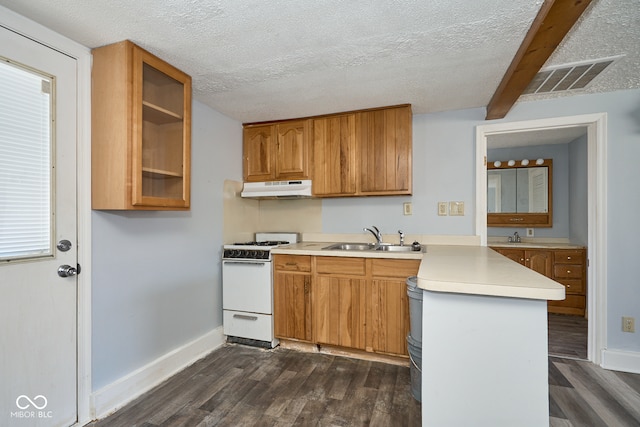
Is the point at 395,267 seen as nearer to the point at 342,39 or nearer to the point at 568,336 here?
the point at 342,39

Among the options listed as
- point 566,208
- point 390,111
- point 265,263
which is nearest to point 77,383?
point 265,263

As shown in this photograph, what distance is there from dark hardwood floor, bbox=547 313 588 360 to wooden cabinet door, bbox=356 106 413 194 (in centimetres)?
196

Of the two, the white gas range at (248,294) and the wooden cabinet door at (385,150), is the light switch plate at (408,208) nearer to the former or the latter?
the wooden cabinet door at (385,150)

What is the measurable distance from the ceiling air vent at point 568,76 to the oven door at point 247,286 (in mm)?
2511

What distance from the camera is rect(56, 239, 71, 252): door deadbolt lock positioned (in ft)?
5.27

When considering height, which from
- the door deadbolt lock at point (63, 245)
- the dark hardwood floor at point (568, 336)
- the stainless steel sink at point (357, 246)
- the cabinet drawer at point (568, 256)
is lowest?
the dark hardwood floor at point (568, 336)

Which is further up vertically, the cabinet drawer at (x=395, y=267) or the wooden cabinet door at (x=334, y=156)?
the wooden cabinet door at (x=334, y=156)

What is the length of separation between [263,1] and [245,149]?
74.6 inches

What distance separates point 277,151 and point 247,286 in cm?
134

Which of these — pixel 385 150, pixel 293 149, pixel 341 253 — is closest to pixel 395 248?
pixel 341 253

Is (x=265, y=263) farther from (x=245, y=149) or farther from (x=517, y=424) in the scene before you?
(x=517, y=424)

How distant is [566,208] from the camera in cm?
395

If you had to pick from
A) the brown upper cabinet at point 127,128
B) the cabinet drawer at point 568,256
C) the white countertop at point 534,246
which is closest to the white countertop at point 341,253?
the brown upper cabinet at point 127,128

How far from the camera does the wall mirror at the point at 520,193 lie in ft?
13.3
